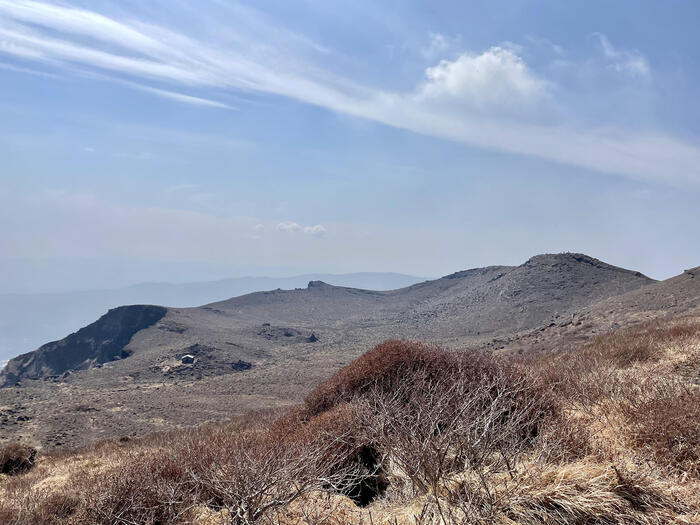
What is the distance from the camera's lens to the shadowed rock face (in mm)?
68250

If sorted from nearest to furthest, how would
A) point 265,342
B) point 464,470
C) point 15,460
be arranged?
1. point 464,470
2. point 15,460
3. point 265,342

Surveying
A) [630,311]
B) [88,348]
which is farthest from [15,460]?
[88,348]

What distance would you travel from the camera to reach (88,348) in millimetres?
73625

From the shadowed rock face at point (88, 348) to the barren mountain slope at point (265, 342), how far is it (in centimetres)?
174

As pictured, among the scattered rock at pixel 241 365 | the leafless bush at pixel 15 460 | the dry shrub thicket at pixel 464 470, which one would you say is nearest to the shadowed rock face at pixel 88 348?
the scattered rock at pixel 241 365

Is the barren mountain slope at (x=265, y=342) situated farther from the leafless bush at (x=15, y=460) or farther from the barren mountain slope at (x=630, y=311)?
the leafless bush at (x=15, y=460)

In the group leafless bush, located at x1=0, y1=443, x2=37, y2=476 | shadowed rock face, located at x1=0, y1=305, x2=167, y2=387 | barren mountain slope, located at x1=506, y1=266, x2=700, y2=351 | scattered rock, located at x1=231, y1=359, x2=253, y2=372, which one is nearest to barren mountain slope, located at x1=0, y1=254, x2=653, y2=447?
scattered rock, located at x1=231, y1=359, x2=253, y2=372

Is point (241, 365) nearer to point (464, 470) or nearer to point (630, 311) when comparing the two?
point (630, 311)

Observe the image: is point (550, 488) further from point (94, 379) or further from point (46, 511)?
point (94, 379)

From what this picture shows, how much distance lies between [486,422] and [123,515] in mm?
5302

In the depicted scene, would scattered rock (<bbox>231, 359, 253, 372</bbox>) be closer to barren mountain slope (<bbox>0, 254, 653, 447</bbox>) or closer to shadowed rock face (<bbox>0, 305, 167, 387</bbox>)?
barren mountain slope (<bbox>0, 254, 653, 447</bbox>)

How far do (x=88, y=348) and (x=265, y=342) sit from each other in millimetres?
34118

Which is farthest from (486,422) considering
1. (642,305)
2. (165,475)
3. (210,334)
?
(210,334)

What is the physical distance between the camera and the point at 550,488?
3.68 m
